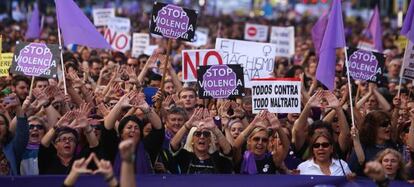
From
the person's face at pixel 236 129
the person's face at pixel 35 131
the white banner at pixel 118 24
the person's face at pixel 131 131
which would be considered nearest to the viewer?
the person's face at pixel 131 131

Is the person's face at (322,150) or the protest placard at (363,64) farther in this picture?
the protest placard at (363,64)

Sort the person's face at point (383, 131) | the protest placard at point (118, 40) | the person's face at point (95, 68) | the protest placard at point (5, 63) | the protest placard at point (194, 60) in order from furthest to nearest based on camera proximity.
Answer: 1. the protest placard at point (118, 40)
2. the person's face at point (95, 68)
3. the protest placard at point (194, 60)
4. the protest placard at point (5, 63)
5. the person's face at point (383, 131)

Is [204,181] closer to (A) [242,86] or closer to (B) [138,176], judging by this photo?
(B) [138,176]

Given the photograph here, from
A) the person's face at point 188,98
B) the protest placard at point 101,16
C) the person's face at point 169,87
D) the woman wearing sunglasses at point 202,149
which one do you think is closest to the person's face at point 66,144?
the woman wearing sunglasses at point 202,149

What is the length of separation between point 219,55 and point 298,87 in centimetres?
252

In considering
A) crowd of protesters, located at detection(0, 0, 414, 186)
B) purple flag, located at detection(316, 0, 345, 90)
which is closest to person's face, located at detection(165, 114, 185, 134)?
crowd of protesters, located at detection(0, 0, 414, 186)

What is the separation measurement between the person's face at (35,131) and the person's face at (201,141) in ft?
4.25

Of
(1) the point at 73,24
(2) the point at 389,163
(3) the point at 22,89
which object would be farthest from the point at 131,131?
(3) the point at 22,89

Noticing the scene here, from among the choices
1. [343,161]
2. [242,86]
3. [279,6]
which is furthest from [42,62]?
[279,6]

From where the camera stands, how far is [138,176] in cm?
882

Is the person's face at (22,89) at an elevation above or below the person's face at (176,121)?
above

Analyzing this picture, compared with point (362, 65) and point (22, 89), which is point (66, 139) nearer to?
point (22, 89)

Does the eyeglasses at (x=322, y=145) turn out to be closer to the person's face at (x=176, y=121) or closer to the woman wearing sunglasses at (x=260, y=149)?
the woman wearing sunglasses at (x=260, y=149)

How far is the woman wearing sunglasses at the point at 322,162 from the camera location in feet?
30.3
